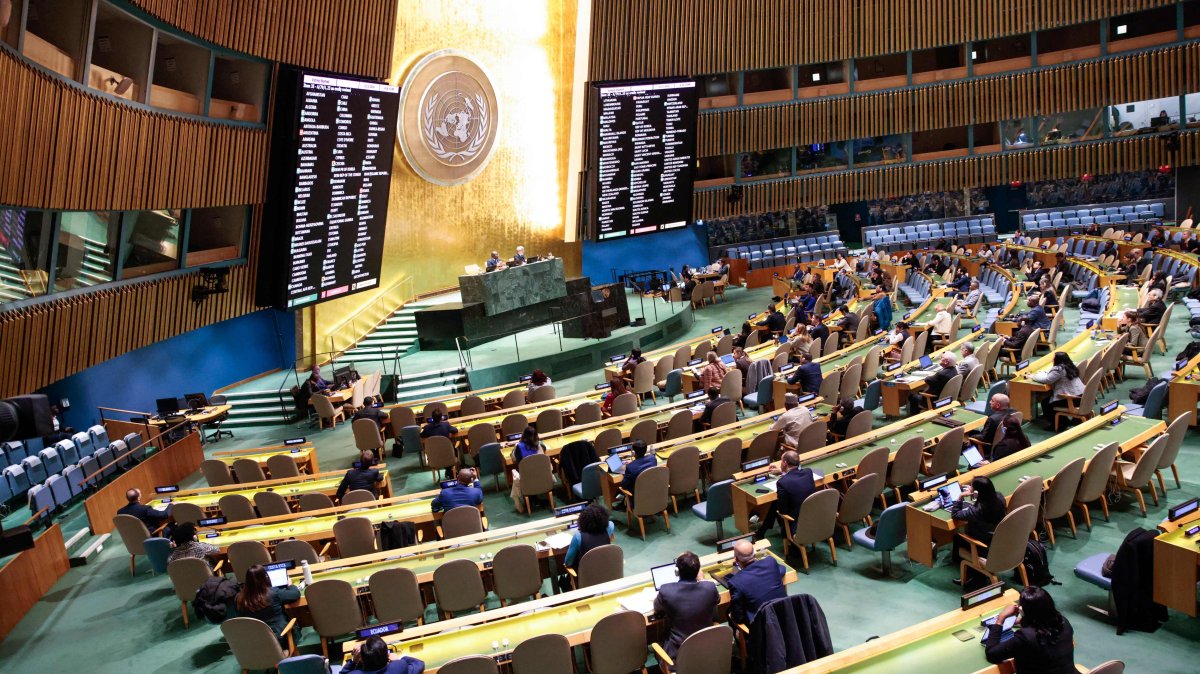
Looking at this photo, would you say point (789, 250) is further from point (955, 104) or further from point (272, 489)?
point (272, 489)

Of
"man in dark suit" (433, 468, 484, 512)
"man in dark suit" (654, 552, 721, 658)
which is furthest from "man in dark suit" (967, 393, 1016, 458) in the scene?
"man in dark suit" (433, 468, 484, 512)

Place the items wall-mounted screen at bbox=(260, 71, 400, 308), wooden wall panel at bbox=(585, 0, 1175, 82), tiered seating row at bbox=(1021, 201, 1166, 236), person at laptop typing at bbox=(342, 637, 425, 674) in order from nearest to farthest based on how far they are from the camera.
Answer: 1. person at laptop typing at bbox=(342, 637, 425, 674)
2. wall-mounted screen at bbox=(260, 71, 400, 308)
3. wooden wall panel at bbox=(585, 0, 1175, 82)
4. tiered seating row at bbox=(1021, 201, 1166, 236)

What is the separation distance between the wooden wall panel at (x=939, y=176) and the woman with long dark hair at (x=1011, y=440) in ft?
66.0

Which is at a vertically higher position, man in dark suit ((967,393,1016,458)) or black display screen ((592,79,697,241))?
black display screen ((592,79,697,241))

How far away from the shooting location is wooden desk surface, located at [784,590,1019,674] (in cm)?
499

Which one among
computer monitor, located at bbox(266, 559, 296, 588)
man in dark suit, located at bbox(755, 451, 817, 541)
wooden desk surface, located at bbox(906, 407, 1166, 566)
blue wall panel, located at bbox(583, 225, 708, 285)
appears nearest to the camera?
computer monitor, located at bbox(266, 559, 296, 588)

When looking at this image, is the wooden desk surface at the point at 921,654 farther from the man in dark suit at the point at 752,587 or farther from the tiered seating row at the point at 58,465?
the tiered seating row at the point at 58,465

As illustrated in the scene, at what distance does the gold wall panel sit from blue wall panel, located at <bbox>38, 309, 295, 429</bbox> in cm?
66

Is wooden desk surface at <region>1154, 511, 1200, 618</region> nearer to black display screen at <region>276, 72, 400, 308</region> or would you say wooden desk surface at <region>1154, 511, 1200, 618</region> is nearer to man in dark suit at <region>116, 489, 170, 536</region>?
man in dark suit at <region>116, 489, 170, 536</region>

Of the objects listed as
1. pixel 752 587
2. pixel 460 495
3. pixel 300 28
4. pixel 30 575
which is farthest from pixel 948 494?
pixel 300 28

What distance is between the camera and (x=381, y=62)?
17297 mm

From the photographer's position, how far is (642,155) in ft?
75.9

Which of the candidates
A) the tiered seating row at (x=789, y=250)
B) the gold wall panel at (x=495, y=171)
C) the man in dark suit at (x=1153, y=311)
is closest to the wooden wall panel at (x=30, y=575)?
the gold wall panel at (x=495, y=171)

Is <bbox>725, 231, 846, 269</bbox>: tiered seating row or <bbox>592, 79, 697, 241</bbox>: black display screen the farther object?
<bbox>725, 231, 846, 269</bbox>: tiered seating row
